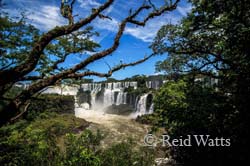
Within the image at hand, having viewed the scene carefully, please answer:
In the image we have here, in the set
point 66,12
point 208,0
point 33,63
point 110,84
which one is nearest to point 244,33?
point 208,0

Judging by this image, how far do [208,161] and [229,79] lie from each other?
4.10m

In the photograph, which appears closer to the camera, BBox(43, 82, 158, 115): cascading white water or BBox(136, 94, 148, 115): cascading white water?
BBox(136, 94, 148, 115): cascading white water

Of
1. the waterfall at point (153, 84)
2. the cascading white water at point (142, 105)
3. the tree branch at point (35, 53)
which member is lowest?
the cascading white water at point (142, 105)

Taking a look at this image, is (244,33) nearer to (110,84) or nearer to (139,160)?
(139,160)

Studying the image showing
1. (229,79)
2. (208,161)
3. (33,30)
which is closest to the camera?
(229,79)

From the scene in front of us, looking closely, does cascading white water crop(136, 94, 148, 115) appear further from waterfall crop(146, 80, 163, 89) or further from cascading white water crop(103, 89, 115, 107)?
cascading white water crop(103, 89, 115, 107)

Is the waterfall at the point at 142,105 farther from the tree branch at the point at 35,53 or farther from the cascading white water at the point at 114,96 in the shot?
the tree branch at the point at 35,53

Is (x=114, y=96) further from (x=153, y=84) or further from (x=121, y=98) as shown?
(x=153, y=84)

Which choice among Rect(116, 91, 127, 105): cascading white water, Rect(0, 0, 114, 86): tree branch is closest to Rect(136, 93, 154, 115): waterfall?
Rect(116, 91, 127, 105): cascading white water

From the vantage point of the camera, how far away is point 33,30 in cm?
1239

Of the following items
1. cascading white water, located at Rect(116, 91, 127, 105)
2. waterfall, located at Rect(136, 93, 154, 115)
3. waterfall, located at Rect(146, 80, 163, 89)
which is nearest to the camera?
waterfall, located at Rect(136, 93, 154, 115)

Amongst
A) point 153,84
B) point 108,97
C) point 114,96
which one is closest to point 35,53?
point 153,84

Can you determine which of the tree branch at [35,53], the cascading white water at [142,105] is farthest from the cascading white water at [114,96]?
the tree branch at [35,53]

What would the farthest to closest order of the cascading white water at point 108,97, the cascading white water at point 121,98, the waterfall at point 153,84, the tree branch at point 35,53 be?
the cascading white water at point 108,97 < the cascading white water at point 121,98 < the waterfall at point 153,84 < the tree branch at point 35,53
